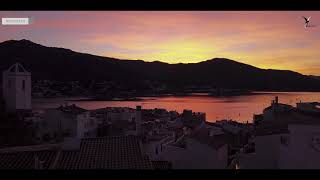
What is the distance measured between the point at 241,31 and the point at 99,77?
1.49 meters

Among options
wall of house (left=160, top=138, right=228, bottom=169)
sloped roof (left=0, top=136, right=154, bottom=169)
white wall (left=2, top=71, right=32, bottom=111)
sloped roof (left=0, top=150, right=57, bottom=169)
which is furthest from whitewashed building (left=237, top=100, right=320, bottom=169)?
white wall (left=2, top=71, right=32, bottom=111)

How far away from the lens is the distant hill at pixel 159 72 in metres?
3.67

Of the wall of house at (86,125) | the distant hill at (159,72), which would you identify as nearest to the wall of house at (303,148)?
the distant hill at (159,72)

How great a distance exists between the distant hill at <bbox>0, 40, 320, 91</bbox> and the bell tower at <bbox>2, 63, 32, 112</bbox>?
70 mm

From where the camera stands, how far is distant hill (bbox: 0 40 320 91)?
145 inches

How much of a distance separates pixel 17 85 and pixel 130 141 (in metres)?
1.87

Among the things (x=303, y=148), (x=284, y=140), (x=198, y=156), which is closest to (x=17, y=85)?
(x=303, y=148)

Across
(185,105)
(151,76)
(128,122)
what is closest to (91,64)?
(151,76)

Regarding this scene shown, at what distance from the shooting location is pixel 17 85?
361cm

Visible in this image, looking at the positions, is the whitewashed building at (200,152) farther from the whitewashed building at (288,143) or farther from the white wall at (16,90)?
the white wall at (16,90)

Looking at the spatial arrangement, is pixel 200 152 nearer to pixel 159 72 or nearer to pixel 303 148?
pixel 303 148

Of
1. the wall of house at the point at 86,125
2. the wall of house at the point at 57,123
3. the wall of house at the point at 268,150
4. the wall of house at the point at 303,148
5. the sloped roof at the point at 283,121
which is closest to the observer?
→ the wall of house at the point at 303,148
